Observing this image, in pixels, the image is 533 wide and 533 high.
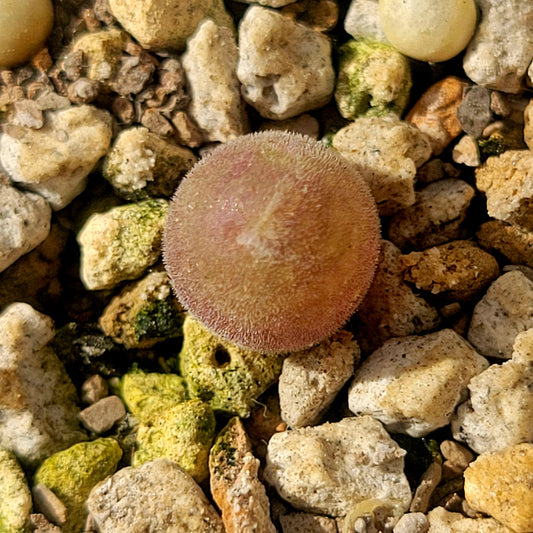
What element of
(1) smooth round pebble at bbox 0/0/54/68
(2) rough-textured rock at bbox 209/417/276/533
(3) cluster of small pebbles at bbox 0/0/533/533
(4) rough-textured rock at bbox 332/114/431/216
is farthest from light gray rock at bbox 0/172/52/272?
(4) rough-textured rock at bbox 332/114/431/216

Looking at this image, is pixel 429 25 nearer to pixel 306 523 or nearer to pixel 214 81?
pixel 214 81

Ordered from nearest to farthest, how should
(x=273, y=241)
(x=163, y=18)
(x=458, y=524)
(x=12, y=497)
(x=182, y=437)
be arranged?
(x=273, y=241)
(x=458, y=524)
(x=12, y=497)
(x=182, y=437)
(x=163, y=18)

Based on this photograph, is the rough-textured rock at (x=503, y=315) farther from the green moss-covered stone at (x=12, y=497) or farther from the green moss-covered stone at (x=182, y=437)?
the green moss-covered stone at (x=12, y=497)

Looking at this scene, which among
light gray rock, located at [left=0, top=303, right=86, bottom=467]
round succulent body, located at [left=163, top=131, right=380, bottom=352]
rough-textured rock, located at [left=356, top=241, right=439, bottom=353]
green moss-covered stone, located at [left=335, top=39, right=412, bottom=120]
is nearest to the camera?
round succulent body, located at [left=163, top=131, right=380, bottom=352]

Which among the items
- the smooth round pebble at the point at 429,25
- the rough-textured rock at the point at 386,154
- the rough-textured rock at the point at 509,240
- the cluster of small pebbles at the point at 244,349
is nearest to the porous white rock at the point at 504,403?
the cluster of small pebbles at the point at 244,349

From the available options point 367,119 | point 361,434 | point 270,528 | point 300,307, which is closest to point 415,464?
point 361,434

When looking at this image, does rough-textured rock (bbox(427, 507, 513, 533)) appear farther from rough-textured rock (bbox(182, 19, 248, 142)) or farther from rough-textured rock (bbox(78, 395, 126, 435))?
rough-textured rock (bbox(182, 19, 248, 142))

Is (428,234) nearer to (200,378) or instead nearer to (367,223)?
(367,223)

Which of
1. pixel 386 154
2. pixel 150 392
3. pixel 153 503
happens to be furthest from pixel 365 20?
pixel 153 503
